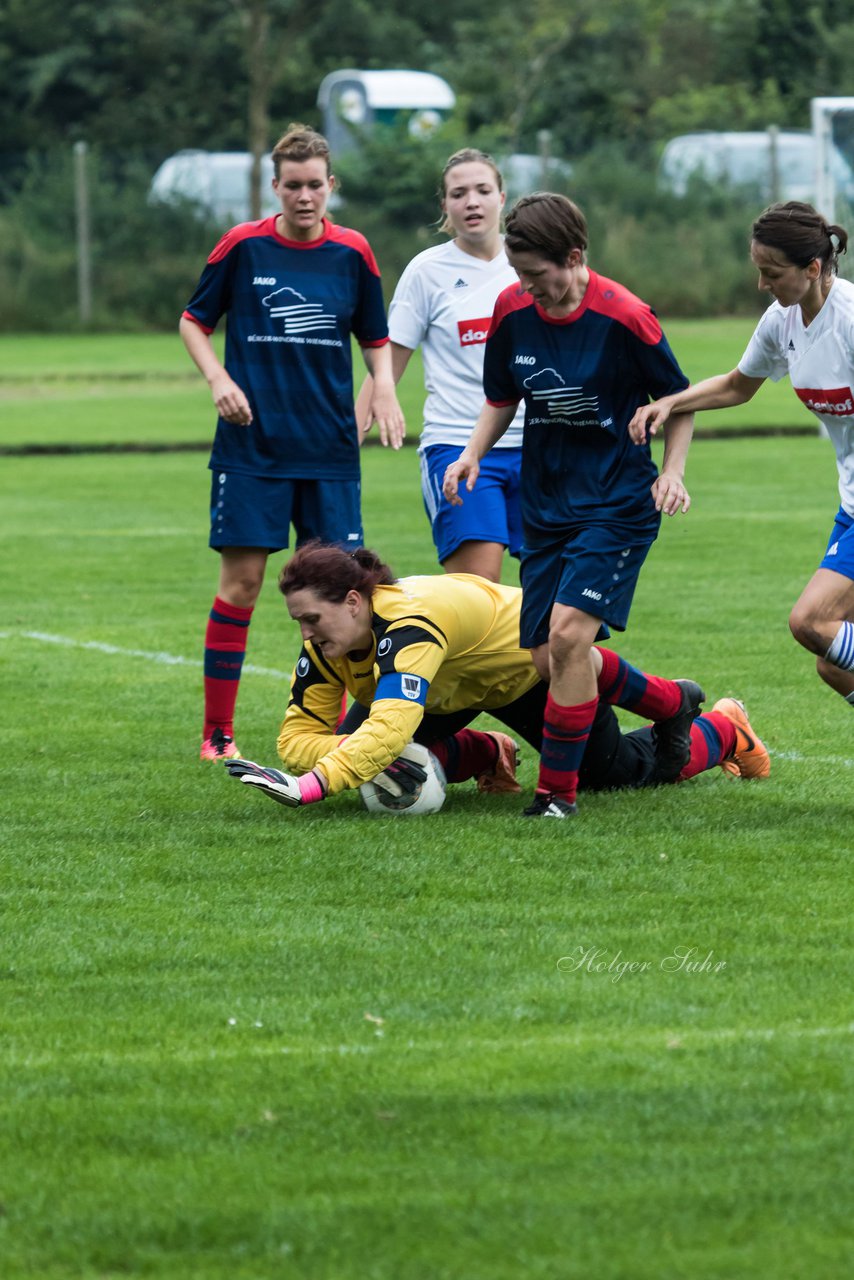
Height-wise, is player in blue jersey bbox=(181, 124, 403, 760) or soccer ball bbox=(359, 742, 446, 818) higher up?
player in blue jersey bbox=(181, 124, 403, 760)

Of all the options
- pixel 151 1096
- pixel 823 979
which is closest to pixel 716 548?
pixel 823 979

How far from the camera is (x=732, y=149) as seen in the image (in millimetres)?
38906

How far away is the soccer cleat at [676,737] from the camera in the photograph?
658 cm

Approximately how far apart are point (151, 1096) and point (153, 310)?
35.5m

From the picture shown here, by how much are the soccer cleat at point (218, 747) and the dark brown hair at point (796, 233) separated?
8.95 ft

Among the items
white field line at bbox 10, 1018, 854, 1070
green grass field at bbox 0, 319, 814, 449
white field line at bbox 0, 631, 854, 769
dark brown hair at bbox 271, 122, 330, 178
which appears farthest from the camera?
green grass field at bbox 0, 319, 814, 449

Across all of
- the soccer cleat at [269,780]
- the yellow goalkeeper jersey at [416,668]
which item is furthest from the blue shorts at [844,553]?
the soccer cleat at [269,780]

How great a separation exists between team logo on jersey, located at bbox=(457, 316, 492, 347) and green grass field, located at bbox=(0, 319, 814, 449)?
1363 centimetres

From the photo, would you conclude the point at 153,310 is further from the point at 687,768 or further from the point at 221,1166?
the point at 221,1166

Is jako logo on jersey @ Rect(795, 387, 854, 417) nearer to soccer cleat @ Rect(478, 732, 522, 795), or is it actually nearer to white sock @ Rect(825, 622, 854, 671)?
white sock @ Rect(825, 622, 854, 671)

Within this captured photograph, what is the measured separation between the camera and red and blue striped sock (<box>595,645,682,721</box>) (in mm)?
6457

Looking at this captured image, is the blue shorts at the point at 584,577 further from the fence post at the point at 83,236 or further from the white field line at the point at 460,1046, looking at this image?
the fence post at the point at 83,236

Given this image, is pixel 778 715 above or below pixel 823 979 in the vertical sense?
below

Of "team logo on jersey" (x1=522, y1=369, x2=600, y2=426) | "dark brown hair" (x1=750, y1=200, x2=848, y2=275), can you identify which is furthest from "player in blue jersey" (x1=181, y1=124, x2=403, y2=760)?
"dark brown hair" (x1=750, y1=200, x2=848, y2=275)
